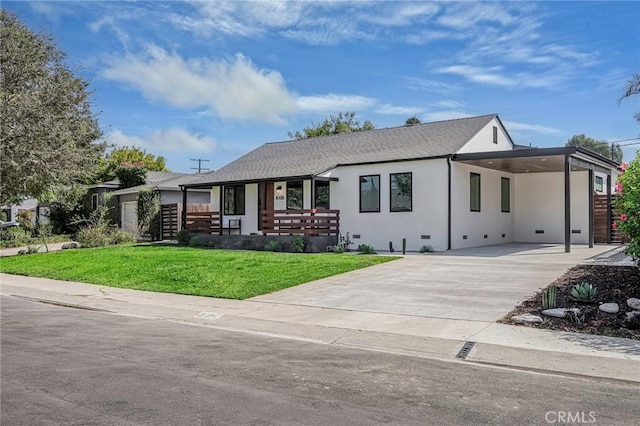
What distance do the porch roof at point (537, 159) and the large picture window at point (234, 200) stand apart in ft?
33.9

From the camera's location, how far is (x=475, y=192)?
21375mm

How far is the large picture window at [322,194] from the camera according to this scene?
22609mm

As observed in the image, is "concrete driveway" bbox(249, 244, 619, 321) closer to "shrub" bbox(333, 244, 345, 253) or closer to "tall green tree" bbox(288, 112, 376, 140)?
"shrub" bbox(333, 244, 345, 253)

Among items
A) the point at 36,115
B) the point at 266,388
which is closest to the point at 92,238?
the point at 36,115

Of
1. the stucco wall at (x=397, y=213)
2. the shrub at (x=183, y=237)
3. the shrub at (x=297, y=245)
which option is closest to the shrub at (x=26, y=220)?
the shrub at (x=183, y=237)

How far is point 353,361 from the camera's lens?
260 inches

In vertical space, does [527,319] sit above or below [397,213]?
below

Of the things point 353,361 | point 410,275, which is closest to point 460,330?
point 353,361

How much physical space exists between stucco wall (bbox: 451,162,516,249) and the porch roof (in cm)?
52

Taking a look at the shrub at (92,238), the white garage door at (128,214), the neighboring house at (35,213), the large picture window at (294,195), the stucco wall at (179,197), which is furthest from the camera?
the neighboring house at (35,213)

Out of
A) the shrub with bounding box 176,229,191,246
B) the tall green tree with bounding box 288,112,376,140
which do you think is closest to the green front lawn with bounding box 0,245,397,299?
the shrub with bounding box 176,229,191,246

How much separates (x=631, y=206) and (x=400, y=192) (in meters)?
11.2

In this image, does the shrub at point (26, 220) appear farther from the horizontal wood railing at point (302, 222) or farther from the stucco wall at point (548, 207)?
the stucco wall at point (548, 207)

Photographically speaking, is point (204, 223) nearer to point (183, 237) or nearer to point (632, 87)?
point (183, 237)
